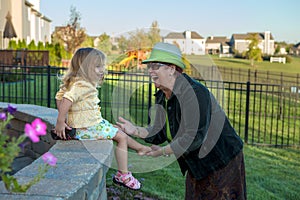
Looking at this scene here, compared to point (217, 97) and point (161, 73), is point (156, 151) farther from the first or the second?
point (217, 97)

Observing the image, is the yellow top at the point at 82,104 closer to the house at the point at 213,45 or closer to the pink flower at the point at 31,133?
the house at the point at 213,45

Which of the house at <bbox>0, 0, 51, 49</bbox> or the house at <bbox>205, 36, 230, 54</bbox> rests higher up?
the house at <bbox>0, 0, 51, 49</bbox>

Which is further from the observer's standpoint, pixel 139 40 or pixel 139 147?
pixel 139 40

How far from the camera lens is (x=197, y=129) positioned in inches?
106

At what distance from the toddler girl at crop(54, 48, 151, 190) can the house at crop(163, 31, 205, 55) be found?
2.22 feet

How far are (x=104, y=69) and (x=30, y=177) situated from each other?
62.4 inches

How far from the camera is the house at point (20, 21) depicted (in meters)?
25.8

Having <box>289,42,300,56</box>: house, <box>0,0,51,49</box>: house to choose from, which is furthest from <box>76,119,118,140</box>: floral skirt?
<box>289,42,300,56</box>: house

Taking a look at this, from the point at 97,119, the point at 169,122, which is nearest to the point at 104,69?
the point at 97,119

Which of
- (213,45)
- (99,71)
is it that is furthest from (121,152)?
(213,45)

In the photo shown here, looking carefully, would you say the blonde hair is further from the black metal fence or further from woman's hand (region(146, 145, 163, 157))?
the black metal fence

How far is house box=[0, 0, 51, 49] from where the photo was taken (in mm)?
25766

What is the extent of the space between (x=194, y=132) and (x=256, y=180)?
3.30 metres

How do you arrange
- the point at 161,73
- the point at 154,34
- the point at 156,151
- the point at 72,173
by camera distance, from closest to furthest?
1. the point at 72,173
2. the point at 161,73
3. the point at 156,151
4. the point at 154,34
